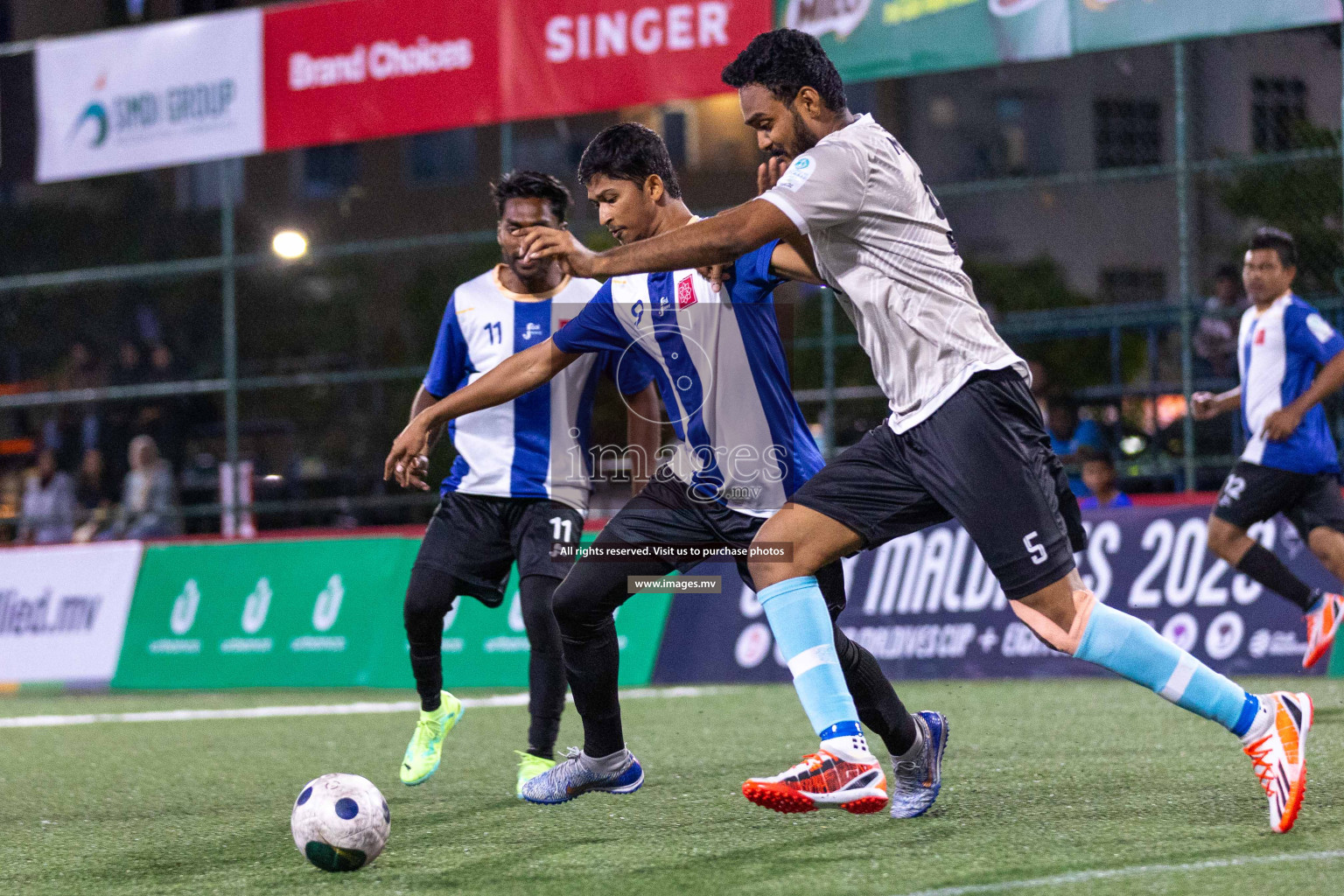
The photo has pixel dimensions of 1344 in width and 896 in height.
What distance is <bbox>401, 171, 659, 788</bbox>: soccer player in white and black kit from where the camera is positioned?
6.18 m

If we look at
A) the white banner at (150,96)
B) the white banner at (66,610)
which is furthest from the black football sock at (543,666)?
the white banner at (150,96)

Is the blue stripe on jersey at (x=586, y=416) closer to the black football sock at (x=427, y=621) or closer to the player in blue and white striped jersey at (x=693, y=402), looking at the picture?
the black football sock at (x=427, y=621)

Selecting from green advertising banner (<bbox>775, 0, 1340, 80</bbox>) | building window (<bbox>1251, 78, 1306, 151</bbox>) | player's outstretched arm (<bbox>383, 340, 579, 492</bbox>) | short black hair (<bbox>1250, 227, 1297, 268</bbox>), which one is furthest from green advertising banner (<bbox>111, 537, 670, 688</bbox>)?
building window (<bbox>1251, 78, 1306, 151</bbox>)

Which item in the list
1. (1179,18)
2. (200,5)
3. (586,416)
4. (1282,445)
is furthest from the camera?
(200,5)

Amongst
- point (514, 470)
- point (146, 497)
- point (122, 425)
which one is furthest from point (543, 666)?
point (122, 425)

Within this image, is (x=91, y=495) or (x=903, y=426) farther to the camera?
(x=91, y=495)

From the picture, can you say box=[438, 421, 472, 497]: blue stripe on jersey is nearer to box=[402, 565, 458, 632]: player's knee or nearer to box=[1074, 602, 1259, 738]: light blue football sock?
box=[402, 565, 458, 632]: player's knee

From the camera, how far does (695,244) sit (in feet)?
13.9

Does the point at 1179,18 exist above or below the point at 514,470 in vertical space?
above

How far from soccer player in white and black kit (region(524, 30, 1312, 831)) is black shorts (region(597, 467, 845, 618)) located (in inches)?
12.7

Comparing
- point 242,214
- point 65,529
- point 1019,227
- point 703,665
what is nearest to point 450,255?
point 242,214

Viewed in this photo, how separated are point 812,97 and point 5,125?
11.8 metres

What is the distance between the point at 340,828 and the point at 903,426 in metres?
1.81

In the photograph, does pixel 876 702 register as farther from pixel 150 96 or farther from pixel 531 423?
pixel 150 96
